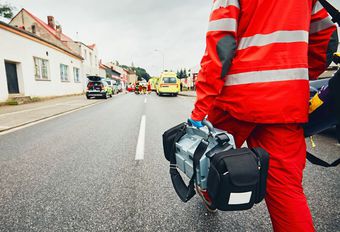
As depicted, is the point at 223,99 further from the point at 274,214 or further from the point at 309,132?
the point at 274,214

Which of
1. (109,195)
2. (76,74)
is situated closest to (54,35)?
(76,74)

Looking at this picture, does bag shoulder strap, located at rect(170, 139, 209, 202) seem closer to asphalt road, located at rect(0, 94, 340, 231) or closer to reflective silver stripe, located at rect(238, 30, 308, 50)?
asphalt road, located at rect(0, 94, 340, 231)

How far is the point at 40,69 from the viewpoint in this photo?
17.9 m

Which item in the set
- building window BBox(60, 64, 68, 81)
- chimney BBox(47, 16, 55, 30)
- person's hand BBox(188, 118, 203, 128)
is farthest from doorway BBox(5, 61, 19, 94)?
chimney BBox(47, 16, 55, 30)

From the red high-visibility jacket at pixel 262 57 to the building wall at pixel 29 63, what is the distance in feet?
50.0

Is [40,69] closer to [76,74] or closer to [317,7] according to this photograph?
[76,74]

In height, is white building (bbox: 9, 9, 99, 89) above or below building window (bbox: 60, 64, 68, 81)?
above

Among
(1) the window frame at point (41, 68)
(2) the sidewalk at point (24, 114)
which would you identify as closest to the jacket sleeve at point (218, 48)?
(2) the sidewalk at point (24, 114)

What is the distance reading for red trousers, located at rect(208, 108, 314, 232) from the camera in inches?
46.1

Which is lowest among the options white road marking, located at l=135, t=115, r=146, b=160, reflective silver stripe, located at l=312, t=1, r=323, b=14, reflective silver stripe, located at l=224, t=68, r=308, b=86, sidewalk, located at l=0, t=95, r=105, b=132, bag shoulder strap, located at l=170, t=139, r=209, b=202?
sidewalk, located at l=0, t=95, r=105, b=132

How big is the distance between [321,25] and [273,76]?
0.56m

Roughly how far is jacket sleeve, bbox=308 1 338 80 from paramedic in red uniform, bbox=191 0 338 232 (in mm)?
104

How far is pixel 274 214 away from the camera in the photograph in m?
1.24

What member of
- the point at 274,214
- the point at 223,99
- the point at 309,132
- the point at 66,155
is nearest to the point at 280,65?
the point at 223,99
